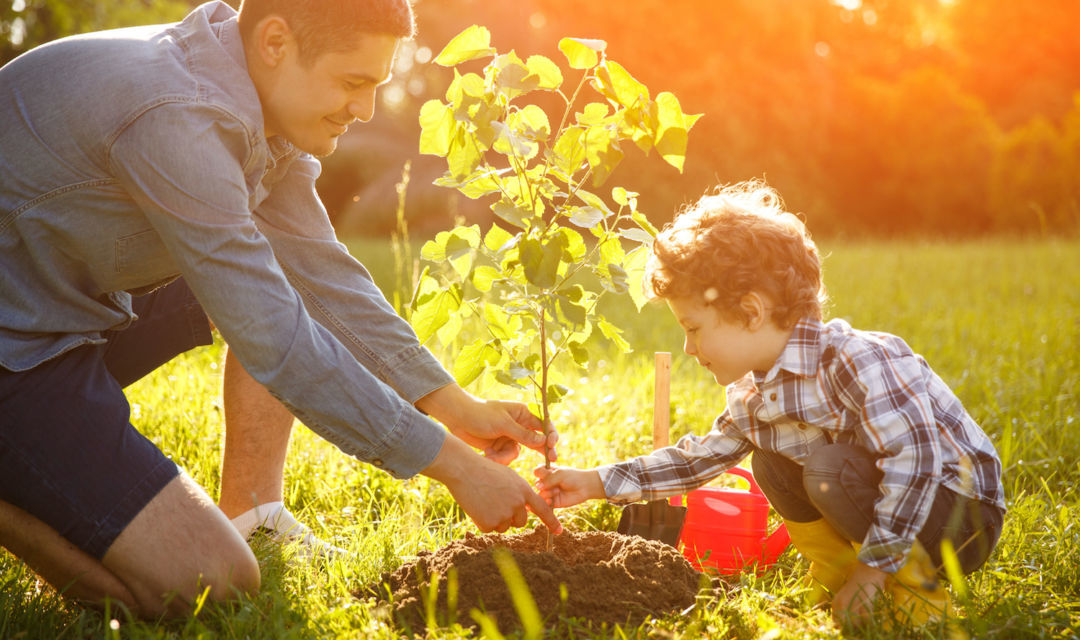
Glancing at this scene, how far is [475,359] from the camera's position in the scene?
211cm

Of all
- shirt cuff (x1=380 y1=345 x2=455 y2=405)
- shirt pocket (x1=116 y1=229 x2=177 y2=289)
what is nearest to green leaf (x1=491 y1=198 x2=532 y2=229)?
shirt cuff (x1=380 y1=345 x2=455 y2=405)

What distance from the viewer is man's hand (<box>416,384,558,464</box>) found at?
89.8 inches

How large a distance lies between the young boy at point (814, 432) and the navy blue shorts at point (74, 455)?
100cm

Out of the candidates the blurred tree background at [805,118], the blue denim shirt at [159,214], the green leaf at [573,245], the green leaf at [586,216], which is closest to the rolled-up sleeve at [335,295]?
the blue denim shirt at [159,214]

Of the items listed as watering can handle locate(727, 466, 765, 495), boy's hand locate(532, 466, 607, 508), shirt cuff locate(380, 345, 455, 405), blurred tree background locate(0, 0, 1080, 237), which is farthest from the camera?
blurred tree background locate(0, 0, 1080, 237)

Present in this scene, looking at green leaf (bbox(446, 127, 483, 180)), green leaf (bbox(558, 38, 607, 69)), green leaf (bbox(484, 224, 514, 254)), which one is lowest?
green leaf (bbox(484, 224, 514, 254))

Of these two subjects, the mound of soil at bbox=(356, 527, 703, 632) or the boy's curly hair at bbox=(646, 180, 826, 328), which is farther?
the boy's curly hair at bbox=(646, 180, 826, 328)

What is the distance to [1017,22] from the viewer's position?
66.2ft

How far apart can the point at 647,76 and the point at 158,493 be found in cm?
1570

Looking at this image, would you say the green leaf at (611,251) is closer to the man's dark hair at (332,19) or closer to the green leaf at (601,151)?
the green leaf at (601,151)

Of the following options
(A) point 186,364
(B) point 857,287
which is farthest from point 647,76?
(A) point 186,364

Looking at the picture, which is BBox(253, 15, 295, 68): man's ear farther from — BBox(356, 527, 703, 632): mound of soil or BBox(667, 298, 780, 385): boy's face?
BBox(356, 527, 703, 632): mound of soil

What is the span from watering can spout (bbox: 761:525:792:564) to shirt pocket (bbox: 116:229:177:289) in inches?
70.8

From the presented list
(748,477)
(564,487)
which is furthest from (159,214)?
(748,477)
